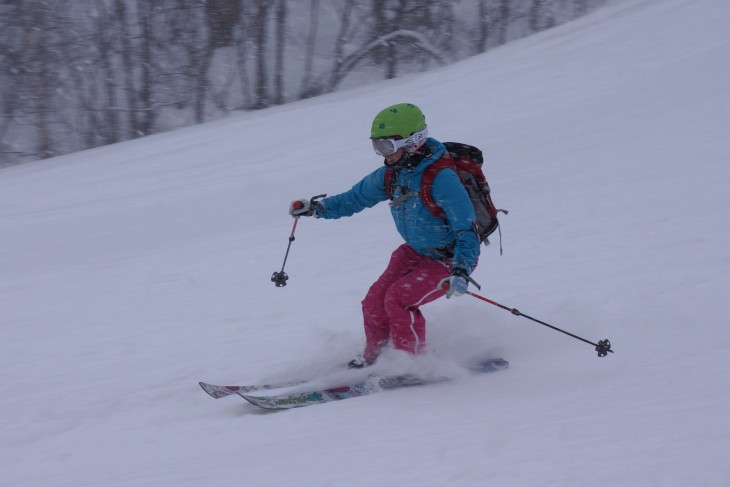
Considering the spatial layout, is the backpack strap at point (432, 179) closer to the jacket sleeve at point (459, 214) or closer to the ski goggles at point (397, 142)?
the jacket sleeve at point (459, 214)

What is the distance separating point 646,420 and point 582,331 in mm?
1715

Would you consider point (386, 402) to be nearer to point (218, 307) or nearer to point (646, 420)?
point (646, 420)

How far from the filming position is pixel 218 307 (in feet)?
22.6

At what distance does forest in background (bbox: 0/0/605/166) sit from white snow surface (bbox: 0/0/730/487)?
18.2ft

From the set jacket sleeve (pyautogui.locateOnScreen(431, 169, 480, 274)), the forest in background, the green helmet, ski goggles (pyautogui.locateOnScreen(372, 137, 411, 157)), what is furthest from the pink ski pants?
the forest in background

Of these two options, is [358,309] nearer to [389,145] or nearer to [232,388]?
[232,388]

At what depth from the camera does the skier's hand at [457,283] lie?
4.16m

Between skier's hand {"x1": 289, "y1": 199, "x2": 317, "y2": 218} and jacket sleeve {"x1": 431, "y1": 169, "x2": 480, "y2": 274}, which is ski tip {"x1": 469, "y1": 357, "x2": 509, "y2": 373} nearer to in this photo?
jacket sleeve {"x1": 431, "y1": 169, "x2": 480, "y2": 274}

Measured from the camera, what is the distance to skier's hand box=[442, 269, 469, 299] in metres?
4.16

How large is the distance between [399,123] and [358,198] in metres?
0.76

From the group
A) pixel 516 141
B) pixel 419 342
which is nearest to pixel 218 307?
pixel 419 342

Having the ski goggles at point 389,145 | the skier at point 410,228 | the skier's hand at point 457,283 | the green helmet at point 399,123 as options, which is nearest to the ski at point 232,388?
the skier at point 410,228

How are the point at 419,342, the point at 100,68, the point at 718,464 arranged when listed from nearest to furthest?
the point at 718,464 → the point at 419,342 → the point at 100,68

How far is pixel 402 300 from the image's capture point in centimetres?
470
